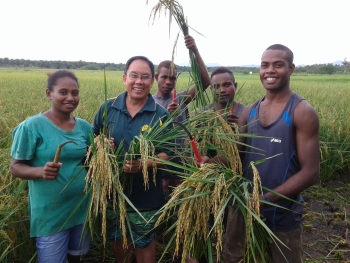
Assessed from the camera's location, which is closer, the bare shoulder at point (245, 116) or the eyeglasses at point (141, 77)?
the bare shoulder at point (245, 116)

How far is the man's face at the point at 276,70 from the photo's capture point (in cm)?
212

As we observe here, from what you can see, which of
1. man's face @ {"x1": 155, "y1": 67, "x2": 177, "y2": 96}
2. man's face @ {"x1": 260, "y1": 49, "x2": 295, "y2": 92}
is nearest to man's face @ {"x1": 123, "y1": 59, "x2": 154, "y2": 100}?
man's face @ {"x1": 260, "y1": 49, "x2": 295, "y2": 92}

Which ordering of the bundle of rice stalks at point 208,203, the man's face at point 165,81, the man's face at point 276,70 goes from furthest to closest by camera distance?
the man's face at point 165,81
the man's face at point 276,70
the bundle of rice stalks at point 208,203

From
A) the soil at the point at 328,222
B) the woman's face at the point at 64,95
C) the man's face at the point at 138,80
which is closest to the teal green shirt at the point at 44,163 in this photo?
the woman's face at the point at 64,95

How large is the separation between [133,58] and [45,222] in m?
1.32

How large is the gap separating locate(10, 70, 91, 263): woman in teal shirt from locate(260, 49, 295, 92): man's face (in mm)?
1286

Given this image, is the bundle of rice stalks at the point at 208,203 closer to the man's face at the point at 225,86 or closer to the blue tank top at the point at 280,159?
the blue tank top at the point at 280,159

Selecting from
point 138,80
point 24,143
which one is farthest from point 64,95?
point 138,80

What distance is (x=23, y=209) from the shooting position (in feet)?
8.23

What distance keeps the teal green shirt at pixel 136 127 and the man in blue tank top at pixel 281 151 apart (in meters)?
0.62

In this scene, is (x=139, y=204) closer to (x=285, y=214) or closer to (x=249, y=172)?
(x=249, y=172)

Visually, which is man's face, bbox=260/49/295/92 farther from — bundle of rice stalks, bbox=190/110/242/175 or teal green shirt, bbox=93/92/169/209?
teal green shirt, bbox=93/92/169/209

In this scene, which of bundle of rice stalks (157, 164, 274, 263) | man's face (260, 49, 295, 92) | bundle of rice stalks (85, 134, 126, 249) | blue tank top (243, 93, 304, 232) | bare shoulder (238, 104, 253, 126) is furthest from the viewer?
bare shoulder (238, 104, 253, 126)

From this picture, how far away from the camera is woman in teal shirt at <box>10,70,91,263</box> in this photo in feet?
6.73
